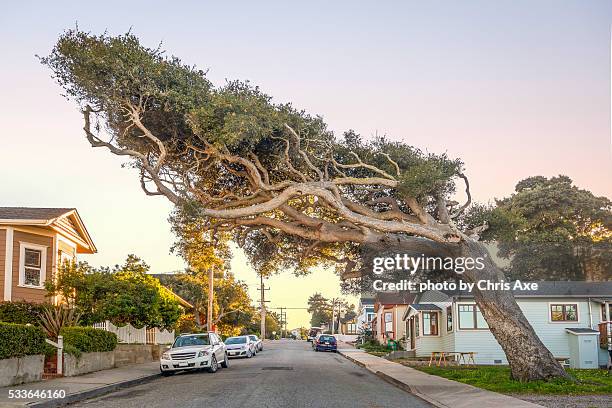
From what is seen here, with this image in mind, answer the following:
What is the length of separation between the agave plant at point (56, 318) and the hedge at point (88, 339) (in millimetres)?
771

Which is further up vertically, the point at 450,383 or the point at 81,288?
the point at 81,288

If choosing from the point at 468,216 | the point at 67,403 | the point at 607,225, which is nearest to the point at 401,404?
the point at 67,403

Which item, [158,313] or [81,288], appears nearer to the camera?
[81,288]

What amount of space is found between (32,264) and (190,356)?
7890 millimetres

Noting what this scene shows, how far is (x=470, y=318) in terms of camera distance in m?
37.3

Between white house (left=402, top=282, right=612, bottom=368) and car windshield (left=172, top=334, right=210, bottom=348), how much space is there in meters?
15.3

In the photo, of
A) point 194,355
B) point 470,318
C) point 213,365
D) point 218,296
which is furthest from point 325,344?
point 194,355

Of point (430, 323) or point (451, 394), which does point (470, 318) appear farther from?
point (451, 394)

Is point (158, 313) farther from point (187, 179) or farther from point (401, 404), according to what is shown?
point (401, 404)

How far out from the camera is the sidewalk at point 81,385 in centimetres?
1473

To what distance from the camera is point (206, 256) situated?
27.8 m

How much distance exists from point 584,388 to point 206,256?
48.3 feet

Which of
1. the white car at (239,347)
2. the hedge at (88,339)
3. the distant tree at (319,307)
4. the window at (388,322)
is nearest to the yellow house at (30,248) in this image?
the hedge at (88,339)

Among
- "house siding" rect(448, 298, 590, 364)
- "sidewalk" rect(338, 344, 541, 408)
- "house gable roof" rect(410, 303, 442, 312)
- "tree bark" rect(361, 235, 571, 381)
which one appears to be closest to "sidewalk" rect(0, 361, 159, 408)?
"sidewalk" rect(338, 344, 541, 408)
